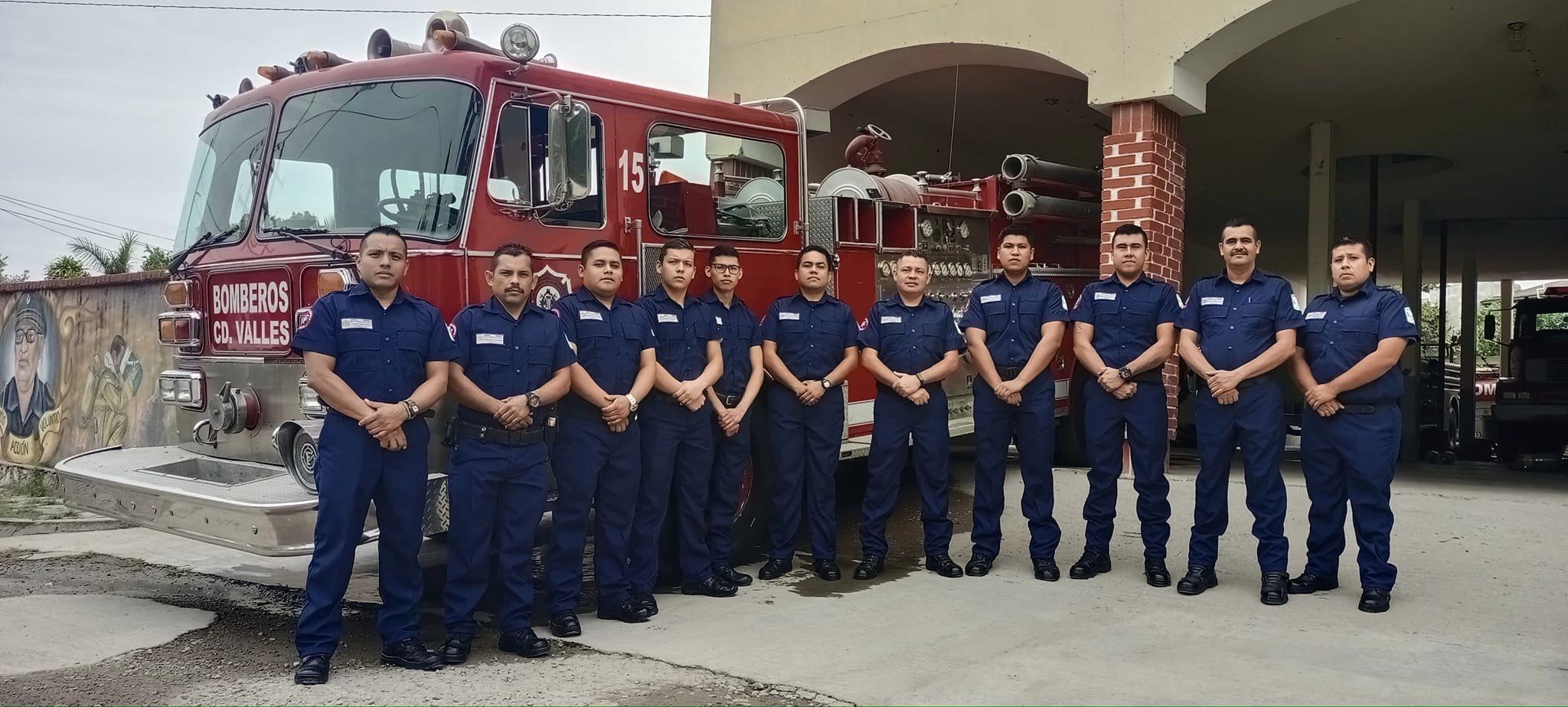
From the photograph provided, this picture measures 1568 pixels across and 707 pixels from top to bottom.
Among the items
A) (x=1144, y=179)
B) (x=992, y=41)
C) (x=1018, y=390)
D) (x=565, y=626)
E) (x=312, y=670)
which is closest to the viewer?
(x=312, y=670)

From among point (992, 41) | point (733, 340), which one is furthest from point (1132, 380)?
point (992, 41)

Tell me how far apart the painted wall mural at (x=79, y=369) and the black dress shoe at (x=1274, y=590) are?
8267 millimetres

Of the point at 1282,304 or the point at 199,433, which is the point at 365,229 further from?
the point at 1282,304

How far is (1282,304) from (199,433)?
5.00m

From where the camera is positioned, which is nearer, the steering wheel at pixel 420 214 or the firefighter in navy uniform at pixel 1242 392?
the steering wheel at pixel 420 214

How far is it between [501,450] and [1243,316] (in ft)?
11.1

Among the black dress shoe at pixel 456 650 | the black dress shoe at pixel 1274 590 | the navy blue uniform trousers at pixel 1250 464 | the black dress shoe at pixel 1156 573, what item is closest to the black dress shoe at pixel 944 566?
the black dress shoe at pixel 1156 573

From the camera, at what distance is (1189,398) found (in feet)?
44.7

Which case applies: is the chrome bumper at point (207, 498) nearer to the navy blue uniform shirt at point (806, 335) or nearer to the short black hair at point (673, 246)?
the short black hair at point (673, 246)

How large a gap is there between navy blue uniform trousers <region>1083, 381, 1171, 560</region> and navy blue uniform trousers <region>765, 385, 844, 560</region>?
128 centimetres

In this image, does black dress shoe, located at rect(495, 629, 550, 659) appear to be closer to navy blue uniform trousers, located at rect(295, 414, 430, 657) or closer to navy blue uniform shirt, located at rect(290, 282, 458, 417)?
navy blue uniform trousers, located at rect(295, 414, 430, 657)

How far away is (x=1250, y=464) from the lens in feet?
17.8

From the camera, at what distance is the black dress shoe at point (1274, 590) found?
5336 mm

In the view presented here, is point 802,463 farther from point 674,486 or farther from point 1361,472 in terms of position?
point 1361,472
